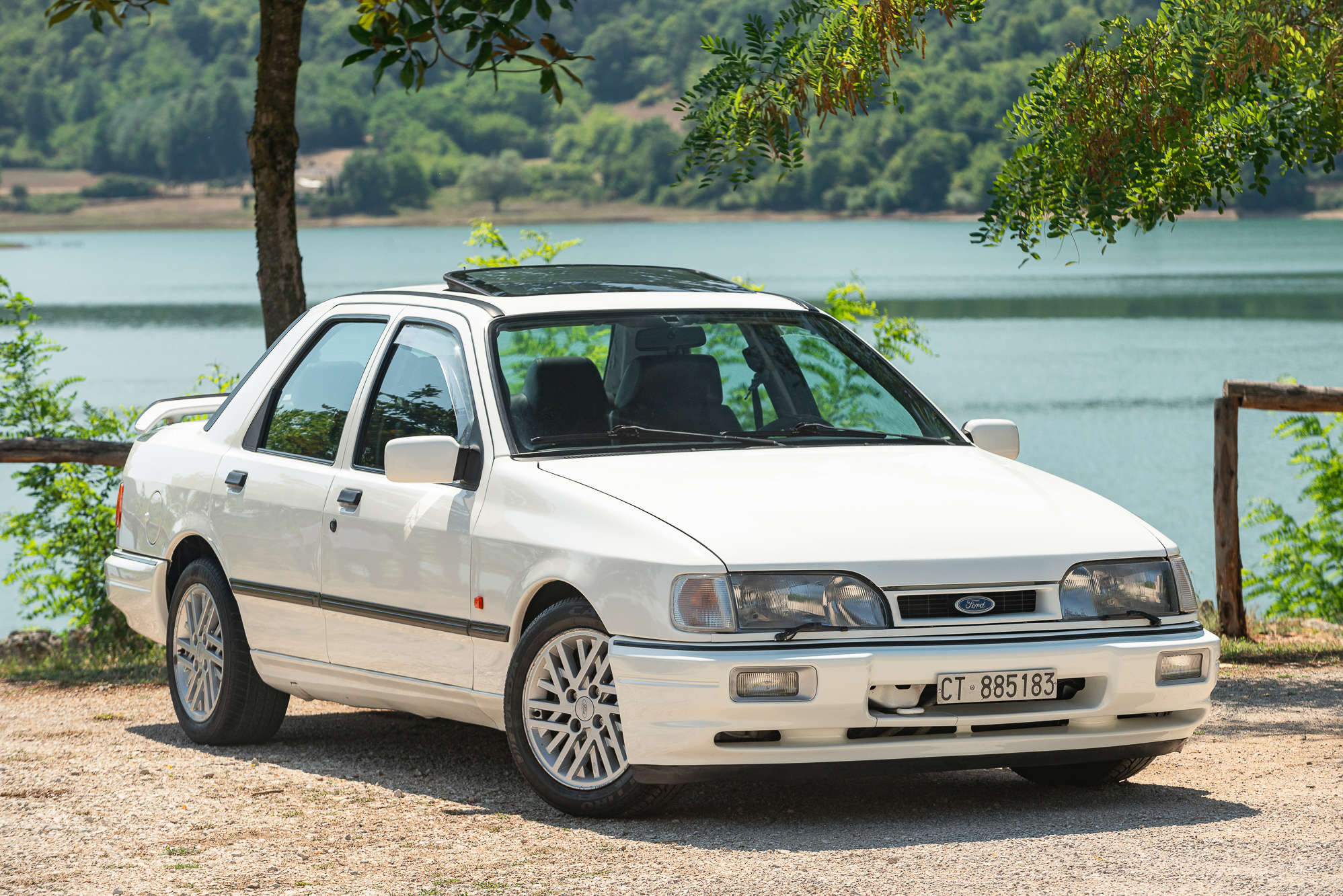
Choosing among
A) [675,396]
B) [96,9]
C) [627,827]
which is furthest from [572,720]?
[96,9]

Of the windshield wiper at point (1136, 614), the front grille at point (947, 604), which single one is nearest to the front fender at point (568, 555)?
the front grille at point (947, 604)

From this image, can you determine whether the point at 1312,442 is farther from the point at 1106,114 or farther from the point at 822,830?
the point at 822,830

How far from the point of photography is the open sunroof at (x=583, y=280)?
22.3 ft

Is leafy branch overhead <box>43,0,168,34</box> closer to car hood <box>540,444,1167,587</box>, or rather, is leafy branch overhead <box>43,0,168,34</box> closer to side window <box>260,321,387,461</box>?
side window <box>260,321,387,461</box>

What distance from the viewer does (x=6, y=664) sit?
11336mm

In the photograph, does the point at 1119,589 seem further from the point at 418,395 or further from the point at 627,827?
the point at 418,395

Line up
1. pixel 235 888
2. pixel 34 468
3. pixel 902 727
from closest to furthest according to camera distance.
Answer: pixel 235 888
pixel 902 727
pixel 34 468

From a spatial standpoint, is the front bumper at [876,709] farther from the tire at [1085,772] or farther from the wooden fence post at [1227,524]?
the wooden fence post at [1227,524]

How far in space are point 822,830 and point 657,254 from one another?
81.4 metres

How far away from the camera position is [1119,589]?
5.54m

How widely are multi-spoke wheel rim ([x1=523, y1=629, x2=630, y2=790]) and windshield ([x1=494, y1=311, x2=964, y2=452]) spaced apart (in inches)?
30.0

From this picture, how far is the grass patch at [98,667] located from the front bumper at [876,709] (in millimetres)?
4065

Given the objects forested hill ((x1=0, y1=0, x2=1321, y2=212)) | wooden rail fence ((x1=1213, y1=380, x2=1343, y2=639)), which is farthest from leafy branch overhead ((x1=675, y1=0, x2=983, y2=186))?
forested hill ((x1=0, y1=0, x2=1321, y2=212))

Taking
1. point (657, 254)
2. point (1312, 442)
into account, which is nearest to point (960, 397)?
point (1312, 442)
